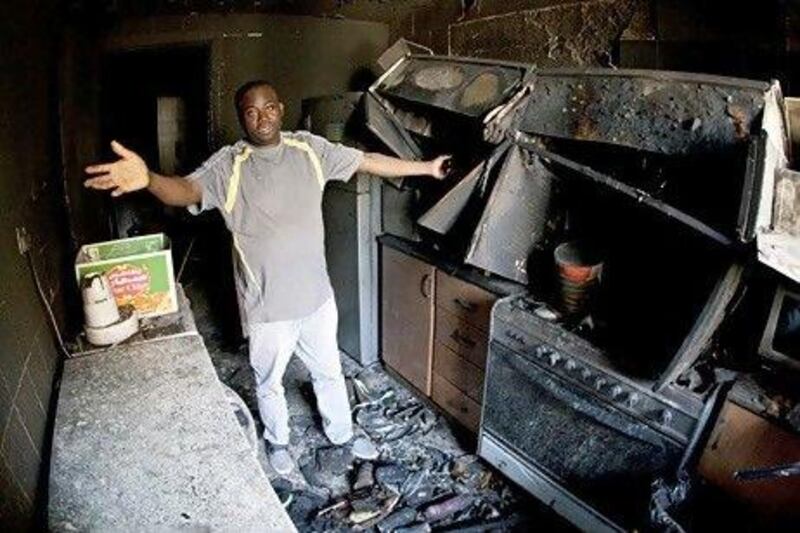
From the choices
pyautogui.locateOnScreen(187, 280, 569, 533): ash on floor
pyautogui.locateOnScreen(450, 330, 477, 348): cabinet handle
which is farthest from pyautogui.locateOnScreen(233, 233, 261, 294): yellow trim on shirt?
pyautogui.locateOnScreen(450, 330, 477, 348): cabinet handle

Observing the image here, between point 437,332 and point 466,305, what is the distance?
43 centimetres

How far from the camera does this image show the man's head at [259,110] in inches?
112

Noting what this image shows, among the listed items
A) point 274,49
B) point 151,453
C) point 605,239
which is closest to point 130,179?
point 151,453

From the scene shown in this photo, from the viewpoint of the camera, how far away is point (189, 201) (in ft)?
9.35

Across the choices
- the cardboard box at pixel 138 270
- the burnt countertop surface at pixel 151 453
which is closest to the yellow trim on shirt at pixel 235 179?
the cardboard box at pixel 138 270

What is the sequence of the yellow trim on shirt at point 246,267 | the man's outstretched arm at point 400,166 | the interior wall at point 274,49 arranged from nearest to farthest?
the yellow trim on shirt at point 246,267
the man's outstretched arm at point 400,166
the interior wall at point 274,49

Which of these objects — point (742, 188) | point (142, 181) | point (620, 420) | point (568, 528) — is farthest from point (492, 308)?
point (142, 181)

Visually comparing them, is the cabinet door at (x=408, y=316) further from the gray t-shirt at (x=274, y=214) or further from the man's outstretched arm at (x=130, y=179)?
the man's outstretched arm at (x=130, y=179)

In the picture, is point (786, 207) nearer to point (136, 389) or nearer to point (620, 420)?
point (620, 420)

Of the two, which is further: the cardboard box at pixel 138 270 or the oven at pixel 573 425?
the cardboard box at pixel 138 270

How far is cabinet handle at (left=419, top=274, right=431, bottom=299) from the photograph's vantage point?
379cm

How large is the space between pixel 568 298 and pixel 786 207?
1103 millimetres

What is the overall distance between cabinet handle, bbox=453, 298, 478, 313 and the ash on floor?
91 centimetres

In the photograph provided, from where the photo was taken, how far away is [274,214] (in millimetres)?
2992
